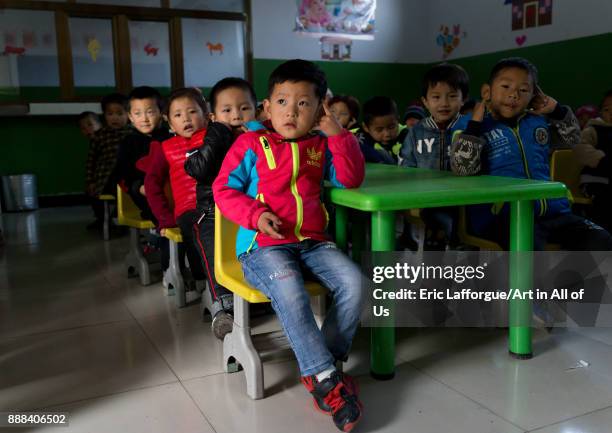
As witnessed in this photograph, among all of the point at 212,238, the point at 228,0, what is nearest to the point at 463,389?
the point at 212,238

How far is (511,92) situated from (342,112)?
156 cm

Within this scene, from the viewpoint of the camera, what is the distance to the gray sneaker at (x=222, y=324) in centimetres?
198

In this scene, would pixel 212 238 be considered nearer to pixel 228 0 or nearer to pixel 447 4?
pixel 228 0

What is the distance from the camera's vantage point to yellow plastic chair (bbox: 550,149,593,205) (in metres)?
2.58

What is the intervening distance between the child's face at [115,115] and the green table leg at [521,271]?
3.36 meters

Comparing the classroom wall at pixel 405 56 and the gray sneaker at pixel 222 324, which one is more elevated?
the classroom wall at pixel 405 56

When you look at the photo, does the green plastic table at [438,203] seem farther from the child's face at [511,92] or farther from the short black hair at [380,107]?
the short black hair at [380,107]

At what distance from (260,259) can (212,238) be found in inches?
22.9

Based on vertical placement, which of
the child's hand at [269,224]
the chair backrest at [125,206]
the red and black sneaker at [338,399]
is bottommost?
the red and black sneaker at [338,399]

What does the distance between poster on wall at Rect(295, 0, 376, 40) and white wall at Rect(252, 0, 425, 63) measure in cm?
9

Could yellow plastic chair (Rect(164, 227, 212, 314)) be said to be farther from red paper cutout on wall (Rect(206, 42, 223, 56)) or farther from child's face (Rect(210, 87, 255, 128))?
→ red paper cutout on wall (Rect(206, 42, 223, 56))

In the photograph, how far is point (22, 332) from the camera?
7.25ft

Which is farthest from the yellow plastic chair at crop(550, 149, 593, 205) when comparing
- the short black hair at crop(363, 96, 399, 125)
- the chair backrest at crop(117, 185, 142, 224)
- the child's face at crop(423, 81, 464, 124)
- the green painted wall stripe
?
the green painted wall stripe

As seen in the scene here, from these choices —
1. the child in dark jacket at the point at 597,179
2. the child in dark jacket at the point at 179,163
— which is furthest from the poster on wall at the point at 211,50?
the child in dark jacket at the point at 597,179
